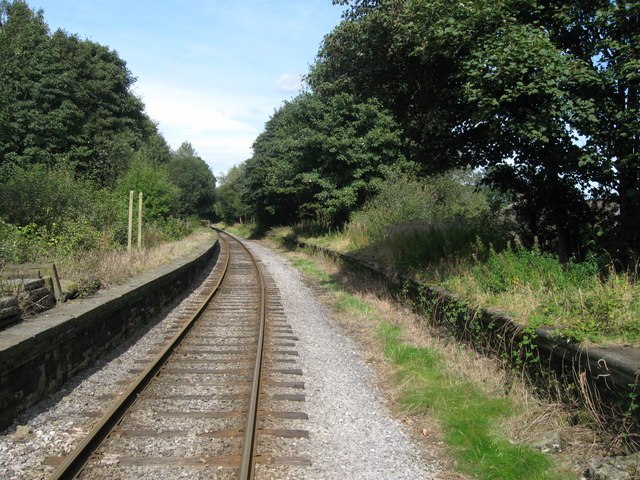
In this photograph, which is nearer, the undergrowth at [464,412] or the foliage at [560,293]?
the undergrowth at [464,412]

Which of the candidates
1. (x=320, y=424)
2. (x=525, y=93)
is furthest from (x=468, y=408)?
(x=525, y=93)

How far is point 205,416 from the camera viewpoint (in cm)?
455

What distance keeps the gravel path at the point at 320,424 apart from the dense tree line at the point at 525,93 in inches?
141

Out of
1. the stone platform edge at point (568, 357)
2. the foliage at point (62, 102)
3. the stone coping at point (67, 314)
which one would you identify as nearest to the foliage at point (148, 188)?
the foliage at point (62, 102)

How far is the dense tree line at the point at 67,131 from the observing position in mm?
13570

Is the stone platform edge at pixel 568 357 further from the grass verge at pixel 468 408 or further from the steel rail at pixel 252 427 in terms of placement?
the steel rail at pixel 252 427

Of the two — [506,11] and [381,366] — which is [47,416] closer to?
[381,366]

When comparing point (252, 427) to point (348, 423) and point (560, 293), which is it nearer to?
point (348, 423)

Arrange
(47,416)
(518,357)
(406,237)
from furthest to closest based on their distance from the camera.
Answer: (406,237)
(518,357)
(47,416)

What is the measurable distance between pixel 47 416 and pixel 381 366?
393 centimetres

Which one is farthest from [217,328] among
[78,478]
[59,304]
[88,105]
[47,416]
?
[88,105]

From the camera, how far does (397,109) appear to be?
1020 cm

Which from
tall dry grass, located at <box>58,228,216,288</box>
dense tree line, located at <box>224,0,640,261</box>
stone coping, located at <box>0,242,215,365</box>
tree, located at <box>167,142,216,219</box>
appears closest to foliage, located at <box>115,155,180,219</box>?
tall dry grass, located at <box>58,228,216,288</box>

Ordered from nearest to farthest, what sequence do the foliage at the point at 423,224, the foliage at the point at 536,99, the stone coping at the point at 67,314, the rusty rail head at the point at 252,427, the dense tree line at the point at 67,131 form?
the rusty rail head at the point at 252,427, the stone coping at the point at 67,314, the foliage at the point at 536,99, the foliage at the point at 423,224, the dense tree line at the point at 67,131
